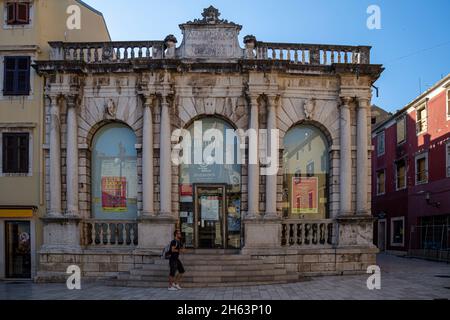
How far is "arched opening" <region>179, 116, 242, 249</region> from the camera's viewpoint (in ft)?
62.0

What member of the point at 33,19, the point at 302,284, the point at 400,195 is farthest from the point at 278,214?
the point at 400,195

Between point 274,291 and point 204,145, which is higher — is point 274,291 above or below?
below

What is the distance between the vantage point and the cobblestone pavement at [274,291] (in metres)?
14.3

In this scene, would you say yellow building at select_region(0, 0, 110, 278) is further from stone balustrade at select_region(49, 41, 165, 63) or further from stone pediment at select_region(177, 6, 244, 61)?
stone pediment at select_region(177, 6, 244, 61)

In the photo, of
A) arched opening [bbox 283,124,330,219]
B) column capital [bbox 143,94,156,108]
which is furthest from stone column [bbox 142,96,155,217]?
arched opening [bbox 283,124,330,219]

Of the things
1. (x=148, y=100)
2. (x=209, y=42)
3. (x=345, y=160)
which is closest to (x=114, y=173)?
(x=148, y=100)

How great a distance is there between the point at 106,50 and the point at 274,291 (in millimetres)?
10686

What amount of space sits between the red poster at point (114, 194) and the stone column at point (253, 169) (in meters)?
4.72

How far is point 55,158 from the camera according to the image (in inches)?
735

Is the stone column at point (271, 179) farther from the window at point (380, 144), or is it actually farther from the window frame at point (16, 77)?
the window at point (380, 144)

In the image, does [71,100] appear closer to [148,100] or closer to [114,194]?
[148,100]

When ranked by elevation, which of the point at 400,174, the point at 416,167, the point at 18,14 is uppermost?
the point at 18,14
